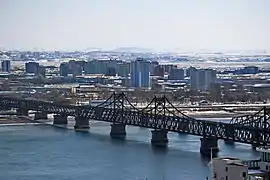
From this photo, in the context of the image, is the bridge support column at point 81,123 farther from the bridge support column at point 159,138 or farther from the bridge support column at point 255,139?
the bridge support column at point 255,139

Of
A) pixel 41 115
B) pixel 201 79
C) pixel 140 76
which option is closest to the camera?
pixel 41 115

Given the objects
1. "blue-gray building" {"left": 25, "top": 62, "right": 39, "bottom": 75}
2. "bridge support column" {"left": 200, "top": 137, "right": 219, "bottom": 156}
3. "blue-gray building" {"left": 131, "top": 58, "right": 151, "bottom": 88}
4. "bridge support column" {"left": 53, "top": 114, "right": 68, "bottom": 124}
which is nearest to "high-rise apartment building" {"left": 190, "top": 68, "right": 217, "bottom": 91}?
"blue-gray building" {"left": 131, "top": 58, "right": 151, "bottom": 88}

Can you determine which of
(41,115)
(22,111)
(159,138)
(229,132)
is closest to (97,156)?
(229,132)

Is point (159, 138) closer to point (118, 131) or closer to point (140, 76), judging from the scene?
point (118, 131)

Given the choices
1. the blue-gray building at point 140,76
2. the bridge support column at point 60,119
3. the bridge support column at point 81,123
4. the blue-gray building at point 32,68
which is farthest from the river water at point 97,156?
the blue-gray building at point 32,68

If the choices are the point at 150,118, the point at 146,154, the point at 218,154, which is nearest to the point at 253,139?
the point at 218,154

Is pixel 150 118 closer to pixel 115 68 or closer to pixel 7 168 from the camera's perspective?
pixel 7 168
